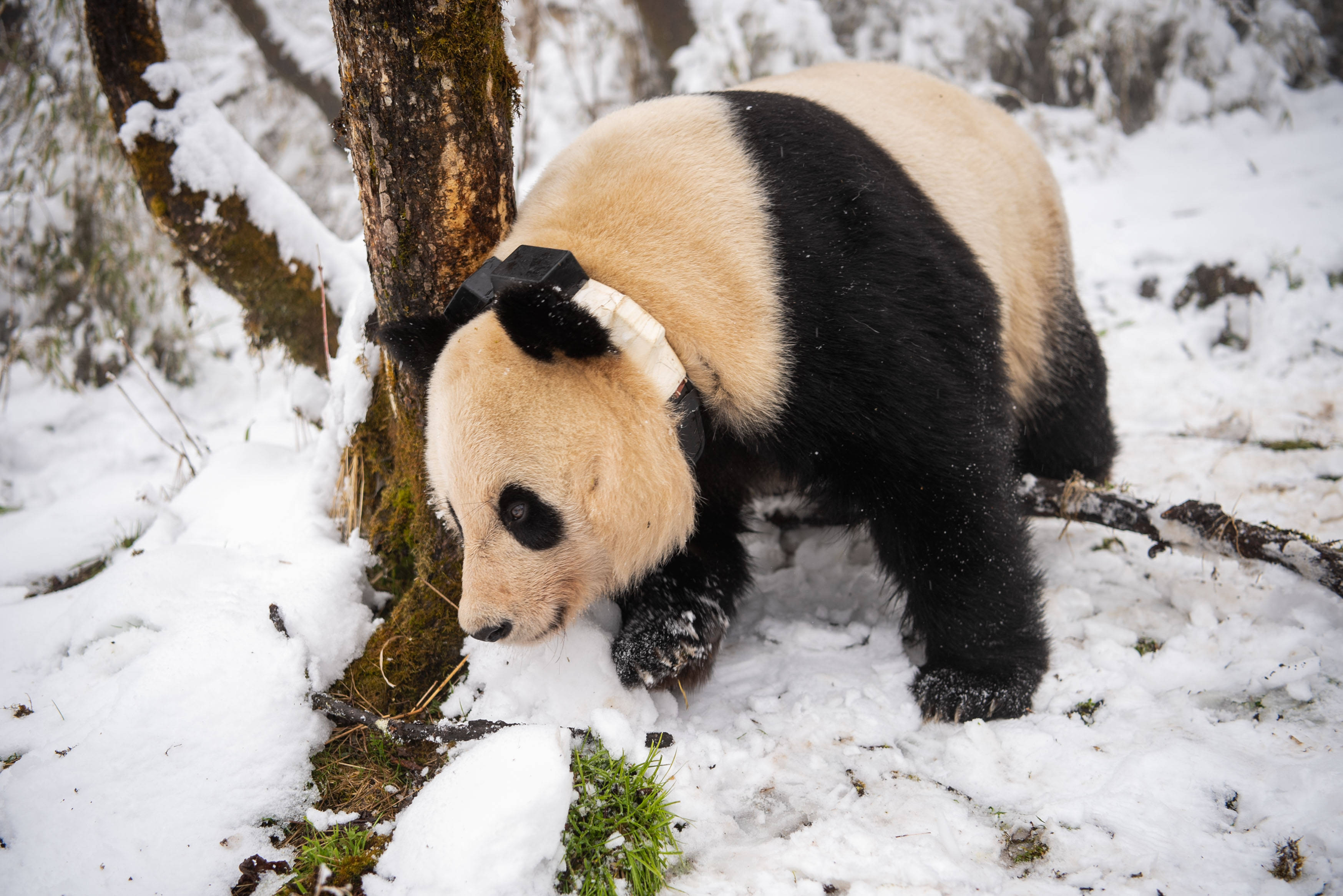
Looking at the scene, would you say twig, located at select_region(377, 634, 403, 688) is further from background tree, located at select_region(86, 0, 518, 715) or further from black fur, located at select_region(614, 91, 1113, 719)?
black fur, located at select_region(614, 91, 1113, 719)

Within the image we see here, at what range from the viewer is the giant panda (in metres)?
1.79

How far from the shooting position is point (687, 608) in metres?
2.33

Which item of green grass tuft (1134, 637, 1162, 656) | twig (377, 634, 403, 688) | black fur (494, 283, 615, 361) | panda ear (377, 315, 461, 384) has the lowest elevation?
green grass tuft (1134, 637, 1162, 656)

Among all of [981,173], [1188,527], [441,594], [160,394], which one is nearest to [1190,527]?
[1188,527]

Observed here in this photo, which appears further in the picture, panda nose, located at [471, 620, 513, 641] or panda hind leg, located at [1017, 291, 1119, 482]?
panda hind leg, located at [1017, 291, 1119, 482]

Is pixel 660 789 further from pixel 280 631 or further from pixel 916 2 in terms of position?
pixel 916 2

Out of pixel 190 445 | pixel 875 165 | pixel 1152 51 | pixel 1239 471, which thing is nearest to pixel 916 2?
pixel 1152 51

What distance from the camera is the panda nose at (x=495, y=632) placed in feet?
6.00

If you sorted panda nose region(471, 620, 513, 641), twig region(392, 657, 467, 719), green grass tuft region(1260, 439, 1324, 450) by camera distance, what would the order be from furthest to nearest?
green grass tuft region(1260, 439, 1324, 450) → twig region(392, 657, 467, 719) → panda nose region(471, 620, 513, 641)

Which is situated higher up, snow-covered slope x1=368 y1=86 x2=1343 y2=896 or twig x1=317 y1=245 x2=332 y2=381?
twig x1=317 y1=245 x2=332 y2=381

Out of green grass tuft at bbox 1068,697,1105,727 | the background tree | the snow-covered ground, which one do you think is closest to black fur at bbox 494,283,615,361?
the background tree

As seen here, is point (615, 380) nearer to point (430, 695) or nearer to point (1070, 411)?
point (430, 695)

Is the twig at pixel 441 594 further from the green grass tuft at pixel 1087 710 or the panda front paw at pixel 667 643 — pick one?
the green grass tuft at pixel 1087 710

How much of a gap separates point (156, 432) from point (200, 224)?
3.03 ft
